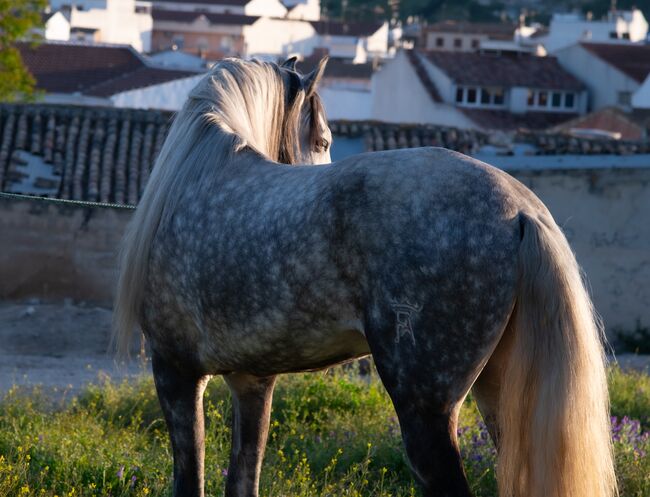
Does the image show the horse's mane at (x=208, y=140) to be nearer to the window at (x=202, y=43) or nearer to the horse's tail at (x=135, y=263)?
the horse's tail at (x=135, y=263)

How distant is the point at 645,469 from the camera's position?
5207 millimetres

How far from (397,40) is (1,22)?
5212cm

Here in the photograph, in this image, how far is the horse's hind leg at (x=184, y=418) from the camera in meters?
4.32

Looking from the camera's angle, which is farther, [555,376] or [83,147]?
[83,147]

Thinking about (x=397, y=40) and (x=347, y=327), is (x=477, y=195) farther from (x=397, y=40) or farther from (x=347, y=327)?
(x=397, y=40)

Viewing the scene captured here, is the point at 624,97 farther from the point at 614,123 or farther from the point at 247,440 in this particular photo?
the point at 247,440

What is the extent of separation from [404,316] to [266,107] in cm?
152

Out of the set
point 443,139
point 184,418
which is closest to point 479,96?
point 443,139

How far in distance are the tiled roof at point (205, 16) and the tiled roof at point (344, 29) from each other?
16.7ft

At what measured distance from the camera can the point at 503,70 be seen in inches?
1900

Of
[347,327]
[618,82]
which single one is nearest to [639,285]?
[347,327]

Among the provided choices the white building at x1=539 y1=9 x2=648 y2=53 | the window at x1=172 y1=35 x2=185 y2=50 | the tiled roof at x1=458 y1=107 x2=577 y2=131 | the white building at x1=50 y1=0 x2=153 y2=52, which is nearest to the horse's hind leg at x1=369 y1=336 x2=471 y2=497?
the tiled roof at x1=458 y1=107 x2=577 y2=131

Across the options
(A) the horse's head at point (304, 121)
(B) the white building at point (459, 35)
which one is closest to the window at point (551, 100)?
(B) the white building at point (459, 35)

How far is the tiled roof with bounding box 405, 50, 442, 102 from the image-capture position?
149 feet
